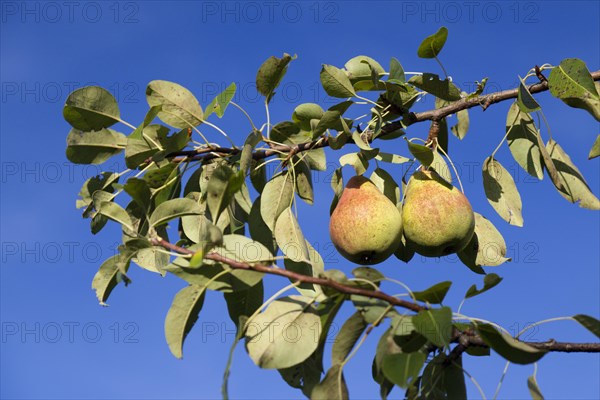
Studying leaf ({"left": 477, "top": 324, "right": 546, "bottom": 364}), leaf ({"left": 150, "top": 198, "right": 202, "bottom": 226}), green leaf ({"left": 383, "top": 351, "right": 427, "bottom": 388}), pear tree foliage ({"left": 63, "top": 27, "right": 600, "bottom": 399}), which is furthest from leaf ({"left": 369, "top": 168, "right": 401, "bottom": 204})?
green leaf ({"left": 383, "top": 351, "right": 427, "bottom": 388})

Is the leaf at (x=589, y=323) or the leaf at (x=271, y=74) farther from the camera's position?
the leaf at (x=271, y=74)

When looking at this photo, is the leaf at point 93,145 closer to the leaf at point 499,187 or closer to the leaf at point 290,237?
the leaf at point 290,237

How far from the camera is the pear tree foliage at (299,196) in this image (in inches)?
72.4

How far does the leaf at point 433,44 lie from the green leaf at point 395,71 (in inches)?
5.7

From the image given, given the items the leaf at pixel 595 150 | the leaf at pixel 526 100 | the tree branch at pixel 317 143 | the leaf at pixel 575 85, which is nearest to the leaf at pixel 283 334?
the tree branch at pixel 317 143

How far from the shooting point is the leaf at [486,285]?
176 cm

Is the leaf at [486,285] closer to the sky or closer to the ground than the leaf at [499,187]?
closer to the ground

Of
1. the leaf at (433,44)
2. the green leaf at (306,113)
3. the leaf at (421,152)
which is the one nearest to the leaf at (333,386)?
the leaf at (421,152)

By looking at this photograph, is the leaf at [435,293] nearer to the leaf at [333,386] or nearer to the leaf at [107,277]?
the leaf at [333,386]

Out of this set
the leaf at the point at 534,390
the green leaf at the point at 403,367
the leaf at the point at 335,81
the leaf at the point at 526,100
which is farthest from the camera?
the leaf at the point at 335,81

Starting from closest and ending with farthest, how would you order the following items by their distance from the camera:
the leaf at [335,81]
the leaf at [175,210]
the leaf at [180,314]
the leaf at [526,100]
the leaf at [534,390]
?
the leaf at [534,390] < the leaf at [180,314] < the leaf at [175,210] < the leaf at [526,100] < the leaf at [335,81]

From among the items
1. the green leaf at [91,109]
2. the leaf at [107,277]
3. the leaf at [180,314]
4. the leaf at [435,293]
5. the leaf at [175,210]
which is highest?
the green leaf at [91,109]

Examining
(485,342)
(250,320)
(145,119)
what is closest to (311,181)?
(145,119)

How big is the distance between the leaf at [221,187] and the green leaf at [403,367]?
0.57 metres
